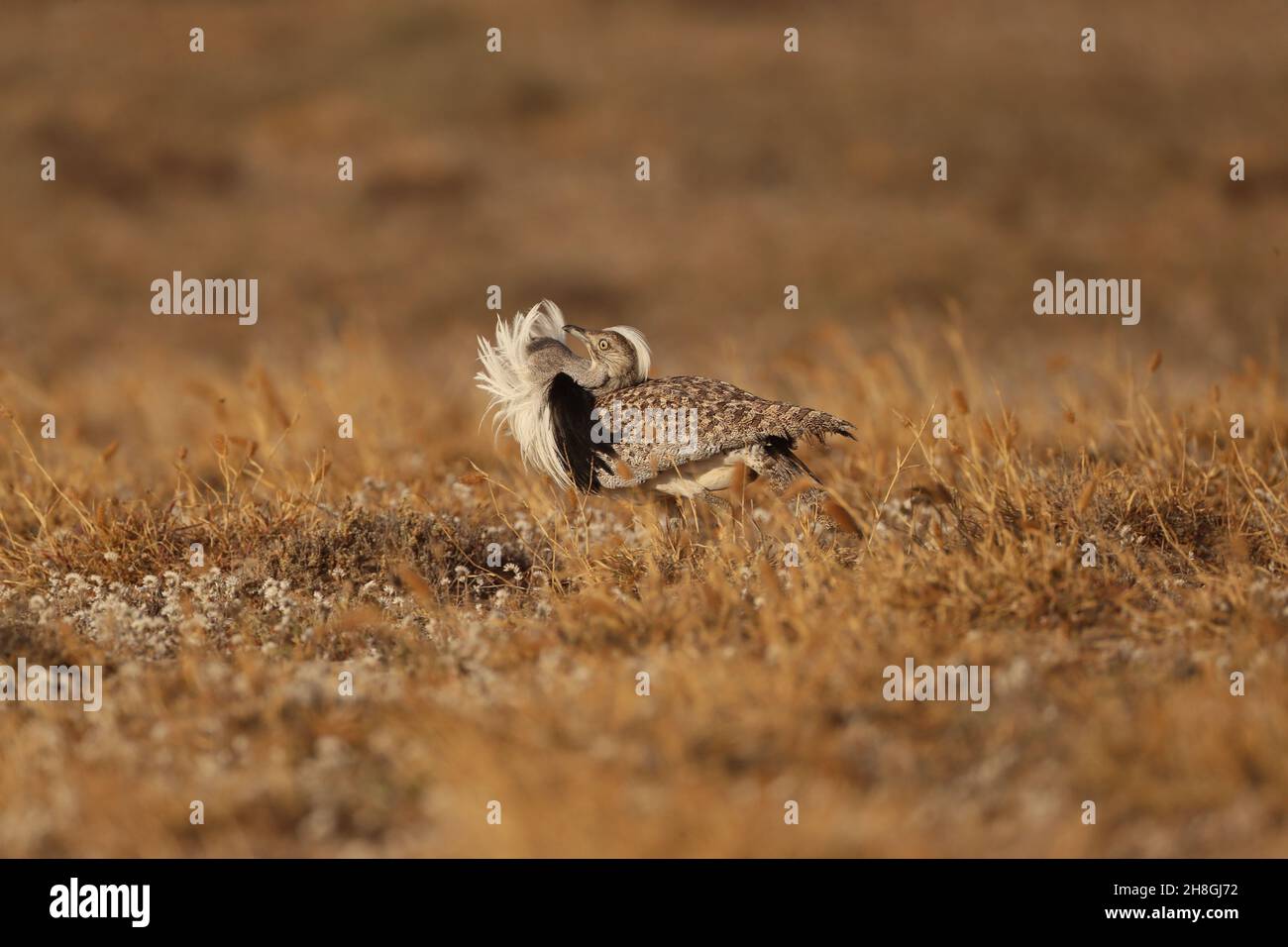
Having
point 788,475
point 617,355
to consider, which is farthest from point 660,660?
point 617,355

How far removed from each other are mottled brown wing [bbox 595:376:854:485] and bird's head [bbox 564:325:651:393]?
275 millimetres

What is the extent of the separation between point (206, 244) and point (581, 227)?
15.6ft

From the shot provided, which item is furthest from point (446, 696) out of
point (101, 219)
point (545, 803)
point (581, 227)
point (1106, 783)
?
point (101, 219)

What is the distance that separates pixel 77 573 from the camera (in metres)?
5.66

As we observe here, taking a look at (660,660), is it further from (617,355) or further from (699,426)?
(617,355)

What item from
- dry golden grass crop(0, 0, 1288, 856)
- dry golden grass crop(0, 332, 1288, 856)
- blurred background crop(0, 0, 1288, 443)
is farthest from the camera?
blurred background crop(0, 0, 1288, 443)

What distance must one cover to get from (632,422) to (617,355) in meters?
0.45

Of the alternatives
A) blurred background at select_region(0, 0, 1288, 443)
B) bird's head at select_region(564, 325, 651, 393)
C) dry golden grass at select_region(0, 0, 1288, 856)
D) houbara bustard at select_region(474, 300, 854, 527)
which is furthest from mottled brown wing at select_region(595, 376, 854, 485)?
blurred background at select_region(0, 0, 1288, 443)

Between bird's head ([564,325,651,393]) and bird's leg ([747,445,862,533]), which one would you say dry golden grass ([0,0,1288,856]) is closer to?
bird's leg ([747,445,862,533])

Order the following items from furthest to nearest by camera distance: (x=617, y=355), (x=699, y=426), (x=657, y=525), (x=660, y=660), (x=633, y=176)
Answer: (x=633, y=176) → (x=617, y=355) → (x=657, y=525) → (x=699, y=426) → (x=660, y=660)

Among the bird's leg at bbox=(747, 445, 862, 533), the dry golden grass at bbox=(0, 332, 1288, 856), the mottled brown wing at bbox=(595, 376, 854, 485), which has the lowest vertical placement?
the dry golden grass at bbox=(0, 332, 1288, 856)

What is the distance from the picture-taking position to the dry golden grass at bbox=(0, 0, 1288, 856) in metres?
3.60

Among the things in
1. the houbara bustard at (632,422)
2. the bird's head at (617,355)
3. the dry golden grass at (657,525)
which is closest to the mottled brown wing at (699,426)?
the houbara bustard at (632,422)

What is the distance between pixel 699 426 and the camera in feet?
17.0
